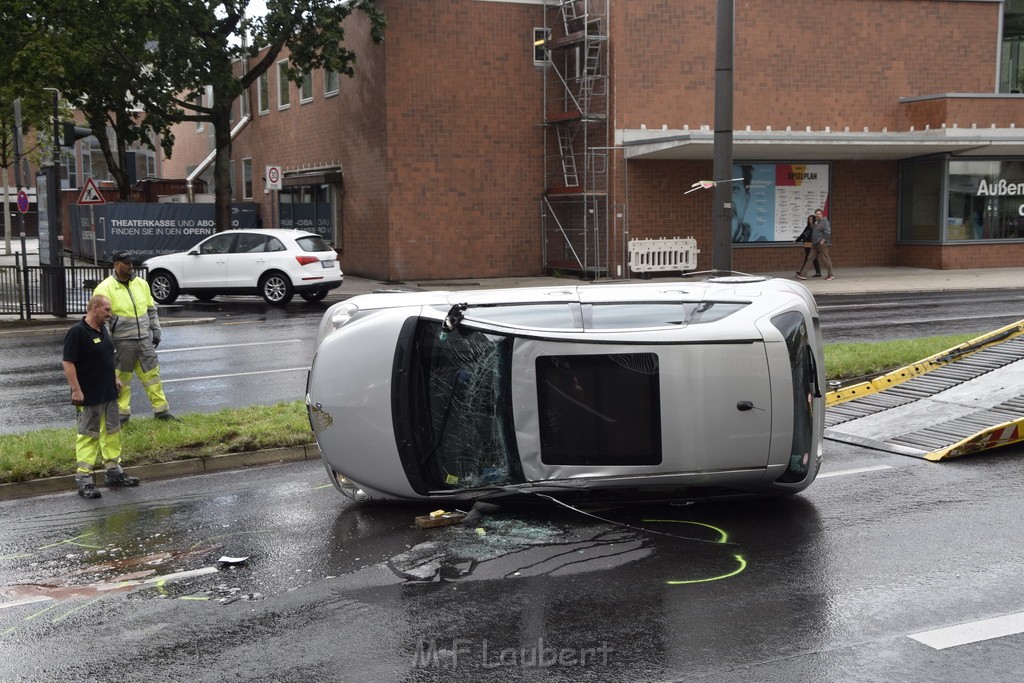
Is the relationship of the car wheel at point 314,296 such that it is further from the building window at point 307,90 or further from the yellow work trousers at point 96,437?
the yellow work trousers at point 96,437

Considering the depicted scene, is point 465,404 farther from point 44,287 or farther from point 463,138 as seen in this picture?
point 463,138

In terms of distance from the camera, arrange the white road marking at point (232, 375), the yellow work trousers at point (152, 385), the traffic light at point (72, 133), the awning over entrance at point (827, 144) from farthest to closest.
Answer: the awning over entrance at point (827, 144) → the traffic light at point (72, 133) → the white road marking at point (232, 375) → the yellow work trousers at point (152, 385)

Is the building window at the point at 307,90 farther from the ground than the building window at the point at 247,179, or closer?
farther from the ground

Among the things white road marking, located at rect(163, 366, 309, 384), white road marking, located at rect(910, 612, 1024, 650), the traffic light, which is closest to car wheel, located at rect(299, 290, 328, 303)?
the traffic light

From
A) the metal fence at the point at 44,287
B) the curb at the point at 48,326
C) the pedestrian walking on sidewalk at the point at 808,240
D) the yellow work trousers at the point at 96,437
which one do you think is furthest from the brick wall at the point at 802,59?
the yellow work trousers at the point at 96,437

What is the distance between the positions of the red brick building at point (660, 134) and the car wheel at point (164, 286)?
22.0 feet

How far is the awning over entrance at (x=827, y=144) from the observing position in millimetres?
27047

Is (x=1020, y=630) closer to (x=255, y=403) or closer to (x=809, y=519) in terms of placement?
(x=809, y=519)

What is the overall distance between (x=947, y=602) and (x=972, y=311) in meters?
15.9

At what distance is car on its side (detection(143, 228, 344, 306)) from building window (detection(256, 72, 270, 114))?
17.6 m

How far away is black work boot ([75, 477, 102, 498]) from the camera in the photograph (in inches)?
339

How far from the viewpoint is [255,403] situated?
12.2 metres

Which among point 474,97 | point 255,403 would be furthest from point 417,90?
point 255,403

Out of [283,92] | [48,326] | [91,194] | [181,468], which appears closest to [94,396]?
[181,468]
